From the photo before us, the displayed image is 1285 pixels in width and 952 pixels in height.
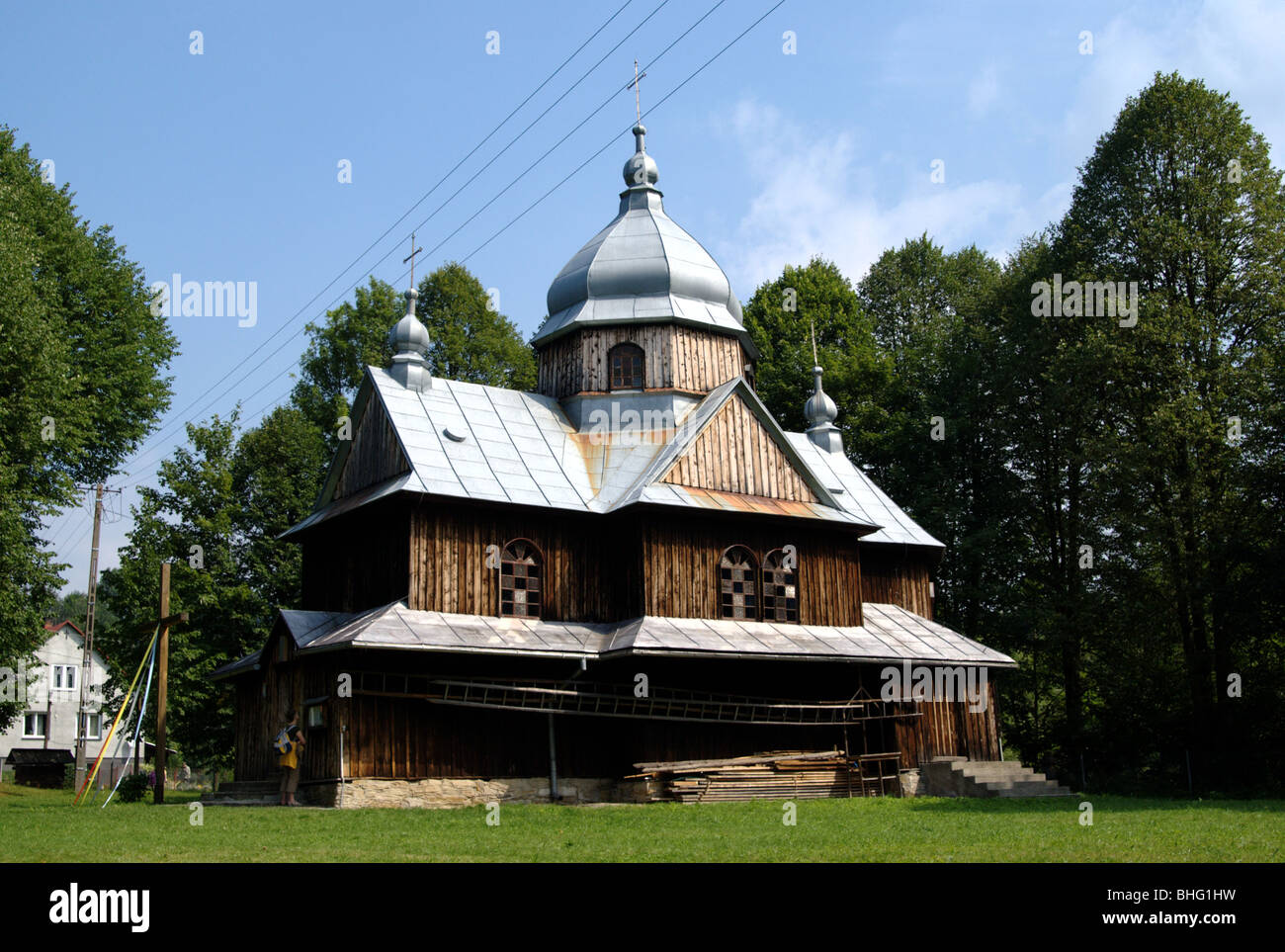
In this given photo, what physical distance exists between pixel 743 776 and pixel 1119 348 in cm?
1475

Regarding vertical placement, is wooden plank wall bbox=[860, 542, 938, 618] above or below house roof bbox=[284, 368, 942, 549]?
below

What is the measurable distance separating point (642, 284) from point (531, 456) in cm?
556

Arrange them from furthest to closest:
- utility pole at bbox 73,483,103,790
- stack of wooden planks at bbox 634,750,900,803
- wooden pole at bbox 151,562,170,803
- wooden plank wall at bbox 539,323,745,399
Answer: utility pole at bbox 73,483,103,790
wooden plank wall at bbox 539,323,745,399
stack of wooden planks at bbox 634,750,900,803
wooden pole at bbox 151,562,170,803

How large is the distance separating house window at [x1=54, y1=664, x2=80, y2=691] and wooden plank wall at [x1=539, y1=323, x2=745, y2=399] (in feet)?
152

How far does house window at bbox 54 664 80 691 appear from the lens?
62859 millimetres

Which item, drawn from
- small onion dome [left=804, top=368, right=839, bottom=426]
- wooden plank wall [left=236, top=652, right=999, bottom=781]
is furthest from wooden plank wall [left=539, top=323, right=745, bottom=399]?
wooden plank wall [left=236, top=652, right=999, bottom=781]

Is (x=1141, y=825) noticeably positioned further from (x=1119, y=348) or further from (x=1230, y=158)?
(x=1230, y=158)

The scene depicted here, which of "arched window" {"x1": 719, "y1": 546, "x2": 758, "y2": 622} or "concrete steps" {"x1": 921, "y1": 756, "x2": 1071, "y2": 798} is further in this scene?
"arched window" {"x1": 719, "y1": 546, "x2": 758, "y2": 622}

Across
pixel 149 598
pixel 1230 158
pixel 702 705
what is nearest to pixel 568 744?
pixel 702 705

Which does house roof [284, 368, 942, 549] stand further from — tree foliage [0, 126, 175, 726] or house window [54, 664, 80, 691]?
house window [54, 664, 80, 691]

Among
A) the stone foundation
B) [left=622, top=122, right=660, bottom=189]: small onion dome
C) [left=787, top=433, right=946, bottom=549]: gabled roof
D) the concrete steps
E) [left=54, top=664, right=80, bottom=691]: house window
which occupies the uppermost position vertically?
[left=622, top=122, right=660, bottom=189]: small onion dome

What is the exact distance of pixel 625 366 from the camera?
2759cm

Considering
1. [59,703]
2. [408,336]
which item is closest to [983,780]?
[408,336]

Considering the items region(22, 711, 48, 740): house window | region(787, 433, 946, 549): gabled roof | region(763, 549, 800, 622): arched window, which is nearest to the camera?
region(763, 549, 800, 622): arched window
